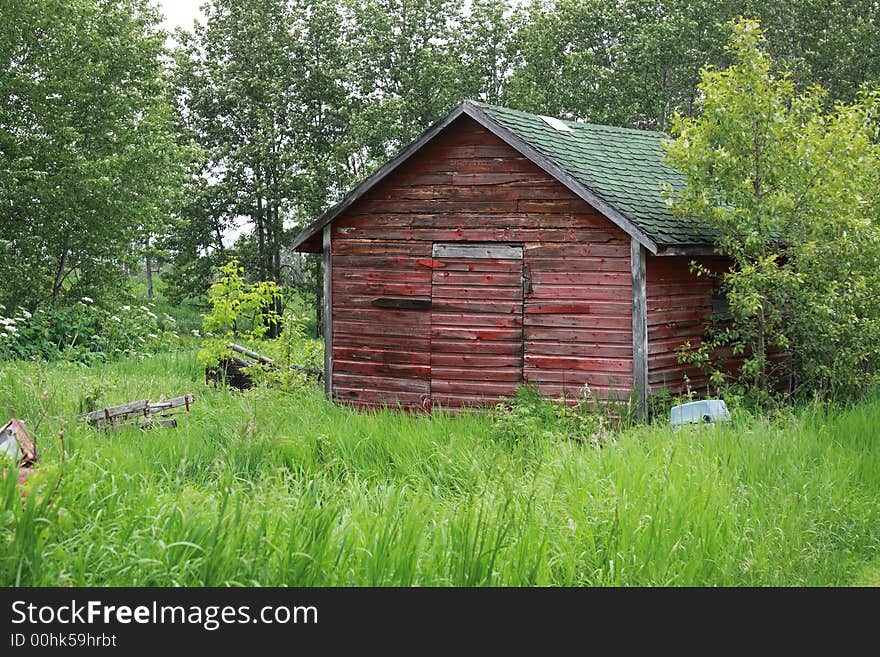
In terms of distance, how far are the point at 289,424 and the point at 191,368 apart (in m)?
8.35

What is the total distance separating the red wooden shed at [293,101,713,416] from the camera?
1355 centimetres

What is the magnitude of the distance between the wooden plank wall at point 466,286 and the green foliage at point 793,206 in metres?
1.33

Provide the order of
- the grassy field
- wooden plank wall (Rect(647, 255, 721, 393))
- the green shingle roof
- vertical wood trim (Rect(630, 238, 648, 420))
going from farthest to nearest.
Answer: wooden plank wall (Rect(647, 255, 721, 393)) → the green shingle roof → vertical wood trim (Rect(630, 238, 648, 420)) → the grassy field

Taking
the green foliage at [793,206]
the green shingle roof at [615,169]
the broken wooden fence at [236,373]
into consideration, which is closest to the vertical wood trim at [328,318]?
the broken wooden fence at [236,373]

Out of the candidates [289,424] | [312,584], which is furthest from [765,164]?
[312,584]

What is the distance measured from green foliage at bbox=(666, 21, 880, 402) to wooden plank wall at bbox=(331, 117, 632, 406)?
1325mm

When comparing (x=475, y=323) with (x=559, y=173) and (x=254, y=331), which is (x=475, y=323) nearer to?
(x=559, y=173)

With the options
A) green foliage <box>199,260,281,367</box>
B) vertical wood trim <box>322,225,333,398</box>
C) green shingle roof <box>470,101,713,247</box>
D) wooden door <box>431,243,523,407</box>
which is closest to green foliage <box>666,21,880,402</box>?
green shingle roof <box>470,101,713,247</box>

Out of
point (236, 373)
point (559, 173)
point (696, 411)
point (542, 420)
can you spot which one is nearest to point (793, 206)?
point (696, 411)

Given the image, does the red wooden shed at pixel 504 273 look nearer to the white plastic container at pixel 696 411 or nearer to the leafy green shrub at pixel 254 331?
the leafy green shrub at pixel 254 331

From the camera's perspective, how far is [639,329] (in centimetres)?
1334

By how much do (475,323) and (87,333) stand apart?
1187 centimetres

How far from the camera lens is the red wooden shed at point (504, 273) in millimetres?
13555

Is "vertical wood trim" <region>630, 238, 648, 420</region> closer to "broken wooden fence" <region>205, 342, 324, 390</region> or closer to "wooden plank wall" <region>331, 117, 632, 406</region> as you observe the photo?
"wooden plank wall" <region>331, 117, 632, 406</region>
